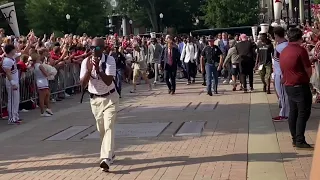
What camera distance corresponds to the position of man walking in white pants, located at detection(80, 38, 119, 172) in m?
7.58

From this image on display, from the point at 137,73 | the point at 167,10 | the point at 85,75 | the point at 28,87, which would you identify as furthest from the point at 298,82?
the point at 167,10

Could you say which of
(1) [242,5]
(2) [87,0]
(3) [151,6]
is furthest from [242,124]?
(3) [151,6]

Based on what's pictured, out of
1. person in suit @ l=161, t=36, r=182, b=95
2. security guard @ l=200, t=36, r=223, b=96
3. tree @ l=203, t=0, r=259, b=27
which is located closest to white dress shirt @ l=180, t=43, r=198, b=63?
person in suit @ l=161, t=36, r=182, b=95

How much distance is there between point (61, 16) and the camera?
226 ft

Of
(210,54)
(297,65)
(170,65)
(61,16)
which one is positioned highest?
(61,16)

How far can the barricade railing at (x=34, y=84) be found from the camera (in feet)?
47.5

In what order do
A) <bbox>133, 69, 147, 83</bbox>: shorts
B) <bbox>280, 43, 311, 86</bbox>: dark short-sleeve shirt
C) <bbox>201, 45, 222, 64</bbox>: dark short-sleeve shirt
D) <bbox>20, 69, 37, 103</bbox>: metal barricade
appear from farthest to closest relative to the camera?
1. <bbox>133, 69, 147, 83</bbox>: shorts
2. <bbox>201, 45, 222, 64</bbox>: dark short-sleeve shirt
3. <bbox>20, 69, 37, 103</bbox>: metal barricade
4. <bbox>280, 43, 311, 86</bbox>: dark short-sleeve shirt

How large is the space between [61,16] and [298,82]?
6224cm

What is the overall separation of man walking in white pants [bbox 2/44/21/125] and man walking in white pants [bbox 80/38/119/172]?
5819 millimetres

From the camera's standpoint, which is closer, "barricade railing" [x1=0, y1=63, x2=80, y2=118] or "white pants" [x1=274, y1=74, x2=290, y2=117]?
"white pants" [x1=274, y1=74, x2=290, y2=117]

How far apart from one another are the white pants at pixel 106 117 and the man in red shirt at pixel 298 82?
2.69 m

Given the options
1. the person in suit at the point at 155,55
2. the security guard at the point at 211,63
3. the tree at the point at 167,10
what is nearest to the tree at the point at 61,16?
the tree at the point at 167,10

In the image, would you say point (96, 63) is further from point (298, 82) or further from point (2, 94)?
point (2, 94)

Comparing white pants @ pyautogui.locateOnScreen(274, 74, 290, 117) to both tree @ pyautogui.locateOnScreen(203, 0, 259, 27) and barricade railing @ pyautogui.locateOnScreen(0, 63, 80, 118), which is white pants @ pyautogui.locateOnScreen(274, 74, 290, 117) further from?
tree @ pyautogui.locateOnScreen(203, 0, 259, 27)
